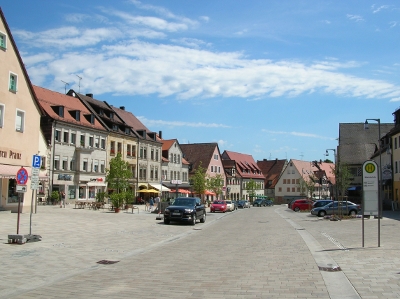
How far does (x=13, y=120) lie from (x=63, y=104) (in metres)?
27.0

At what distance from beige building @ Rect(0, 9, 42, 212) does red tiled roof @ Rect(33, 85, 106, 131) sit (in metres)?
19.3

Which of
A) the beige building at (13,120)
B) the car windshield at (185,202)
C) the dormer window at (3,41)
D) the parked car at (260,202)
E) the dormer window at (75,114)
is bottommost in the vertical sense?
the parked car at (260,202)

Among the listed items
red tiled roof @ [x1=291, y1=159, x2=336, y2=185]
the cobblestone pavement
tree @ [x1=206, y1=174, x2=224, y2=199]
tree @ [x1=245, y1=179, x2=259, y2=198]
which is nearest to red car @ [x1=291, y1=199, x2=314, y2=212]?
tree @ [x1=206, y1=174, x2=224, y2=199]

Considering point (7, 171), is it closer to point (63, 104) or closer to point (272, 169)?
point (63, 104)

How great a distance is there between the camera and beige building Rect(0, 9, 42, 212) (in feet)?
97.5

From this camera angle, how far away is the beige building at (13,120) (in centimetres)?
2972

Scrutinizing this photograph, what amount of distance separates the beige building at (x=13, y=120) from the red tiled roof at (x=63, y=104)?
19.3 meters

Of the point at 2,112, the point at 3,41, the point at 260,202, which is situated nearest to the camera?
the point at 2,112

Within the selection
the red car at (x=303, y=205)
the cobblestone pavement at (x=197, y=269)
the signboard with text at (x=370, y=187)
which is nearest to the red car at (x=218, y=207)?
the red car at (x=303, y=205)

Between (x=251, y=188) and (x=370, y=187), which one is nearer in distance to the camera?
(x=370, y=187)

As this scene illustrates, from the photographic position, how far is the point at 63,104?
2247 inches

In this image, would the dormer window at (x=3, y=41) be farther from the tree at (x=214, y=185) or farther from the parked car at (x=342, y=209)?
the tree at (x=214, y=185)

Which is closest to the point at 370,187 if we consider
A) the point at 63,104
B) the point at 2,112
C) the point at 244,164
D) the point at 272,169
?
the point at 2,112

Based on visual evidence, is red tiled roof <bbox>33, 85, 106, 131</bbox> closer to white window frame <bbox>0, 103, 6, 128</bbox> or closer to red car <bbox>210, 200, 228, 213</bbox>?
red car <bbox>210, 200, 228, 213</bbox>
